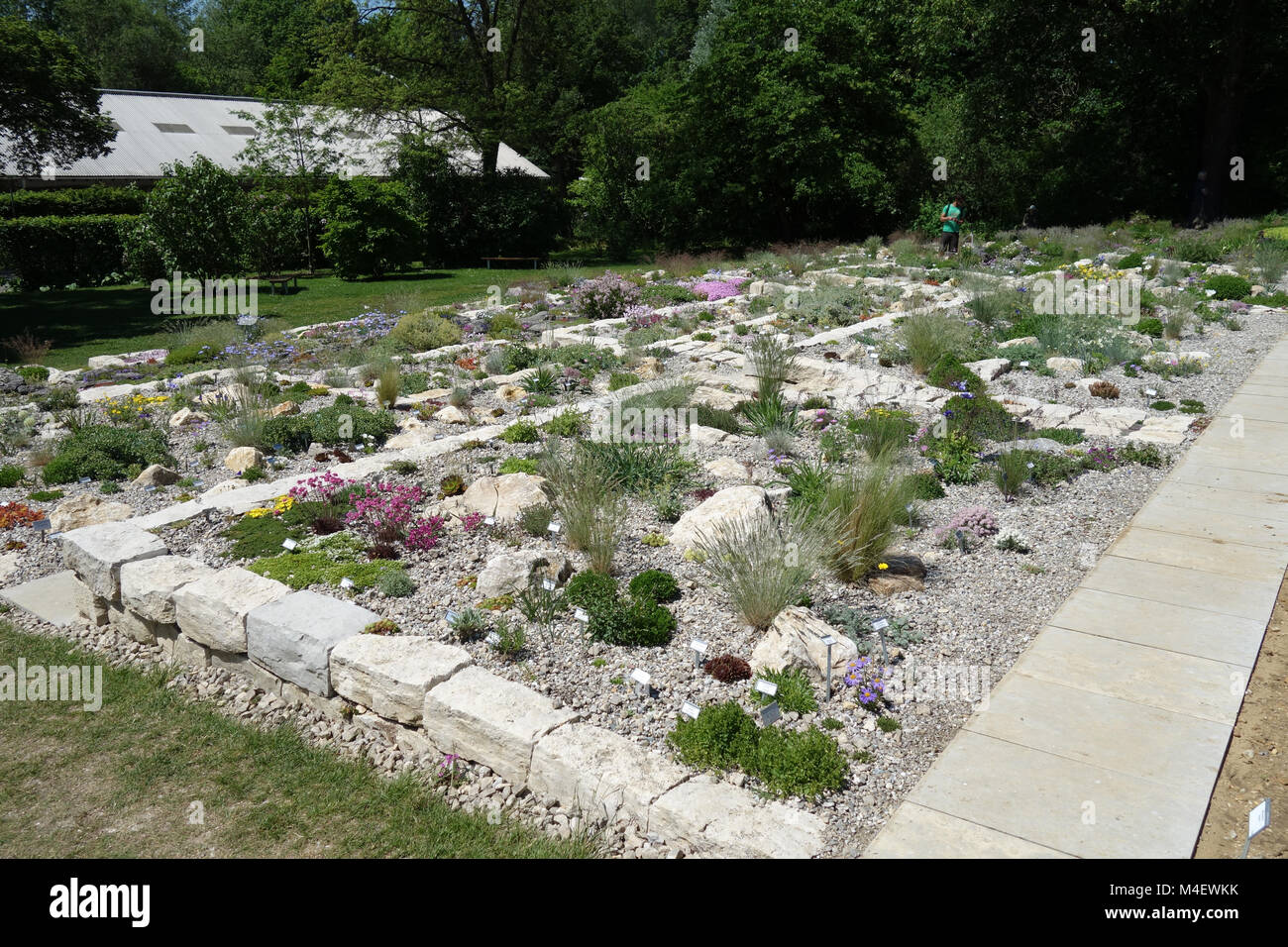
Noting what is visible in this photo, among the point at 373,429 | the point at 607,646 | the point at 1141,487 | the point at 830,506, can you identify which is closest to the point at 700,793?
the point at 607,646

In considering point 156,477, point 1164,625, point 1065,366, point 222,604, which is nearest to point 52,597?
point 156,477

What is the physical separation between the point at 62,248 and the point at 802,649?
2182cm

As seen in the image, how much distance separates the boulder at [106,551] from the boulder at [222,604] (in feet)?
1.99

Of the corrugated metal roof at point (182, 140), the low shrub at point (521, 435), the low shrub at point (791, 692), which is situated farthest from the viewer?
the corrugated metal roof at point (182, 140)

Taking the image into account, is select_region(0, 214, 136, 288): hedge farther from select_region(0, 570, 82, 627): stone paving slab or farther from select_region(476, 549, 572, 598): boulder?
select_region(476, 549, 572, 598): boulder

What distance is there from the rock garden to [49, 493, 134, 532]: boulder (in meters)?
0.02

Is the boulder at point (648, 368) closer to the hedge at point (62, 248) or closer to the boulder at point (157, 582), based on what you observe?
the boulder at point (157, 582)

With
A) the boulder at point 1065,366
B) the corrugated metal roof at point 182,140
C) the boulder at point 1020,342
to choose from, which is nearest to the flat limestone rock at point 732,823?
the boulder at point 1065,366

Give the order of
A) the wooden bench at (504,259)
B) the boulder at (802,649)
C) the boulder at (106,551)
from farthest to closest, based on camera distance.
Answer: the wooden bench at (504,259) < the boulder at (106,551) < the boulder at (802,649)

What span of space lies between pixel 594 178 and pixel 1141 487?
1969 centimetres

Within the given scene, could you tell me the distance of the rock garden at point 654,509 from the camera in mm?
4086

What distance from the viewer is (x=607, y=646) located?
15.0ft

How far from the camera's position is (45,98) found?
14.9 m

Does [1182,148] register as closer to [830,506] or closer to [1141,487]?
[1141,487]
